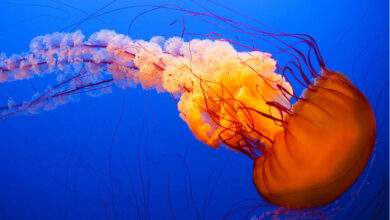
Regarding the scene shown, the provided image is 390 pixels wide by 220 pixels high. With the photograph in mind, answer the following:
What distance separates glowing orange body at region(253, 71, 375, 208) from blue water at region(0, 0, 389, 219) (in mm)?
1202

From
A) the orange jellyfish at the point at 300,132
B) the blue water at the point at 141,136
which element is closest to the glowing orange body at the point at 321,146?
the orange jellyfish at the point at 300,132

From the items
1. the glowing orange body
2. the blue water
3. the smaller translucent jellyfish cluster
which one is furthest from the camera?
the blue water

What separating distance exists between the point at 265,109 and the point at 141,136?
1.46m

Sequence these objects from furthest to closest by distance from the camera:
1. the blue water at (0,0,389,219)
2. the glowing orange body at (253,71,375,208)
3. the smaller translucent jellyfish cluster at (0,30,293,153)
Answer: the blue water at (0,0,389,219)
the smaller translucent jellyfish cluster at (0,30,293,153)
the glowing orange body at (253,71,375,208)

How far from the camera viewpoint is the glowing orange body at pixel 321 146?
223 cm

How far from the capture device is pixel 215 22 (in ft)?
11.2

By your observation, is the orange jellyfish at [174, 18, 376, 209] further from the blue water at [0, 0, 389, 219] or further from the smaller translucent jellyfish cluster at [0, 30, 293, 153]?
the blue water at [0, 0, 389, 219]

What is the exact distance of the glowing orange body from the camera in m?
2.23

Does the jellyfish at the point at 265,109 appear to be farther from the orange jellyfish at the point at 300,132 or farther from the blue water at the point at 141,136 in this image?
the blue water at the point at 141,136

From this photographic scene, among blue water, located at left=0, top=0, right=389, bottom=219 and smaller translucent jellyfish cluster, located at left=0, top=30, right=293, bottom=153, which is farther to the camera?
blue water, located at left=0, top=0, right=389, bottom=219

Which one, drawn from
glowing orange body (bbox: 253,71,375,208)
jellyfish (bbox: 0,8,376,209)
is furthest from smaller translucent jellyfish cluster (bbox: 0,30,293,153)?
glowing orange body (bbox: 253,71,375,208)

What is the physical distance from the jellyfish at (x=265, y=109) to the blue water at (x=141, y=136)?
0.68 meters

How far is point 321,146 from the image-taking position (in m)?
2.23

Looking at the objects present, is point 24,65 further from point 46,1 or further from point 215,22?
point 215,22
